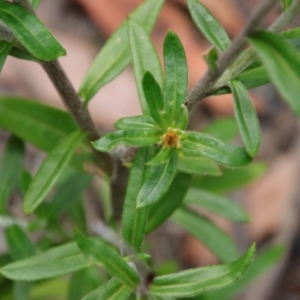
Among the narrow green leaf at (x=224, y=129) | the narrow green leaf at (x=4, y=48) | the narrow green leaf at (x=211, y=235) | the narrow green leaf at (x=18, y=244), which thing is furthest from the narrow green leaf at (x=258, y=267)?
the narrow green leaf at (x=4, y=48)

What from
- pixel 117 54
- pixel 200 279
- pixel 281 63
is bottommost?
pixel 200 279

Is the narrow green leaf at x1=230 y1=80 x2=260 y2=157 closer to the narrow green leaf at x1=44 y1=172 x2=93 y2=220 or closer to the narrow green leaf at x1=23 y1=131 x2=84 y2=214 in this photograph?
the narrow green leaf at x1=23 y1=131 x2=84 y2=214

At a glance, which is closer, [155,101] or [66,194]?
[155,101]

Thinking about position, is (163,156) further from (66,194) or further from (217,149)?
(66,194)

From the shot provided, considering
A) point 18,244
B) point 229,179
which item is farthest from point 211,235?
point 18,244

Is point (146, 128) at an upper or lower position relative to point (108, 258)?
upper

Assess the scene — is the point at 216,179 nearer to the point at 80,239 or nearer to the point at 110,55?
the point at 110,55

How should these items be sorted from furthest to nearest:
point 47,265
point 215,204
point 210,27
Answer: point 215,204 → point 47,265 → point 210,27

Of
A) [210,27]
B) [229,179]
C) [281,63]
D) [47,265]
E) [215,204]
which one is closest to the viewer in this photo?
[281,63]
